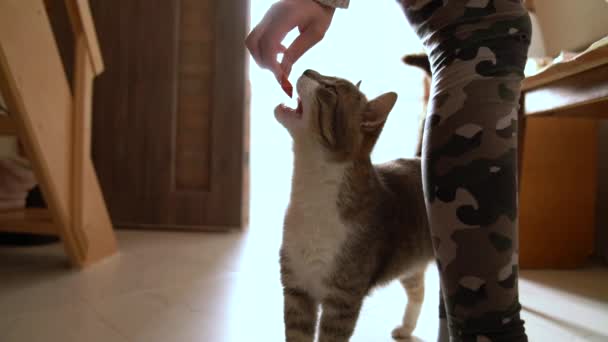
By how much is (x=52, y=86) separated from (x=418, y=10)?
1.45 meters

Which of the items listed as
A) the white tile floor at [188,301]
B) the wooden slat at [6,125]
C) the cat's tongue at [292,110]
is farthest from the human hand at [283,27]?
the wooden slat at [6,125]

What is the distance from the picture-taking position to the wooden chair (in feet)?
4.76

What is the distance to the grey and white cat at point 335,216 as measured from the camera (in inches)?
37.2

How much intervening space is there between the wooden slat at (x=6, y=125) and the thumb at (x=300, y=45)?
1194 millimetres

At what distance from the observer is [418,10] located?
2.09 ft

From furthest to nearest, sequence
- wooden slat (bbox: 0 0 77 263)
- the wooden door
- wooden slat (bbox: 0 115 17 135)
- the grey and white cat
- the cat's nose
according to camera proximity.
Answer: the wooden door, wooden slat (bbox: 0 115 17 135), wooden slat (bbox: 0 0 77 263), the cat's nose, the grey and white cat

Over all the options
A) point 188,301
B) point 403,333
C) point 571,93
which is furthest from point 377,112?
point 188,301

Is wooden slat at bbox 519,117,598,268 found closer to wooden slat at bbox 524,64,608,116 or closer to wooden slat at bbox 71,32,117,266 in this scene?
wooden slat at bbox 524,64,608,116

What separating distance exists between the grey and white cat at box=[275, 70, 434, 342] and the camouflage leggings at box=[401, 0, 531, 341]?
36cm

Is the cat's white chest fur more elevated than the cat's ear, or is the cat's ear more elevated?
the cat's ear

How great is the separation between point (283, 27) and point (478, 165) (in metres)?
0.38

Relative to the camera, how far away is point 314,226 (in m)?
0.96

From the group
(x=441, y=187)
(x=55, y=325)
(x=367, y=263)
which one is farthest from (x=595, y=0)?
(x=55, y=325)

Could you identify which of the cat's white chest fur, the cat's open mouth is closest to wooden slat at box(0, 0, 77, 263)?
the cat's open mouth
